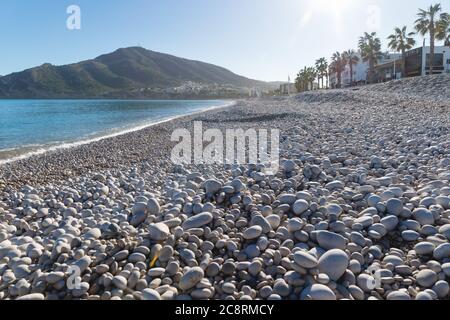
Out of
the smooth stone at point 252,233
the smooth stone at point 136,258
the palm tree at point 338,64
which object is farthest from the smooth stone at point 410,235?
the palm tree at point 338,64

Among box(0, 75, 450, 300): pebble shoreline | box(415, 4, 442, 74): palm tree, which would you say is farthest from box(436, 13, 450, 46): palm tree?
box(0, 75, 450, 300): pebble shoreline

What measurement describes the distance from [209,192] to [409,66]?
60.0 meters

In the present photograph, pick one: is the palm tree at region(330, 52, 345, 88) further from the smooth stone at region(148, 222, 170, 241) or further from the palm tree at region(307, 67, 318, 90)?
the smooth stone at region(148, 222, 170, 241)

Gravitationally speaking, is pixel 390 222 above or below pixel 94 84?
below

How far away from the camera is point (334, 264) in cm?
251

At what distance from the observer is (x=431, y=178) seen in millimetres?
4352

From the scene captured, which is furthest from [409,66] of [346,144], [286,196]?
[286,196]

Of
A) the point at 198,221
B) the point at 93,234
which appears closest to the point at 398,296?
the point at 198,221

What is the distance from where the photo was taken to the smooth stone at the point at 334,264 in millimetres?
2479

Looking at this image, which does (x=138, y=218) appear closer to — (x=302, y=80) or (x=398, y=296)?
(x=398, y=296)

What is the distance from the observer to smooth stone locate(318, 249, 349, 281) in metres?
Answer: 2.48

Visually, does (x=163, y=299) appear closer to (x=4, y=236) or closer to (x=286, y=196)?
(x=286, y=196)

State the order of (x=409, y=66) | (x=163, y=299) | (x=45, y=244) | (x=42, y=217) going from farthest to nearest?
(x=409, y=66) < (x=42, y=217) < (x=45, y=244) < (x=163, y=299)
